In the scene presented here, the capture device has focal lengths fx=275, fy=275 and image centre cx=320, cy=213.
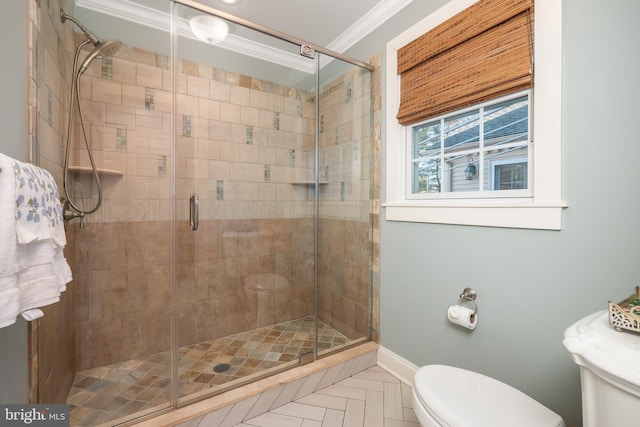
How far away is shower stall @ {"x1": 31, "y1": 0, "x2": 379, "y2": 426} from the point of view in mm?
1501

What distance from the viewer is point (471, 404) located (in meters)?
0.98

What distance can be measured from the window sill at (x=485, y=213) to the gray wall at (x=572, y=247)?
4 centimetres

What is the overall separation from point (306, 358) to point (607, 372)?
1544 mm

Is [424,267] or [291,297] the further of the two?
[291,297]

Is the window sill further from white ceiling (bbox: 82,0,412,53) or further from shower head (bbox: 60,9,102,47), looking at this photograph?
shower head (bbox: 60,9,102,47)

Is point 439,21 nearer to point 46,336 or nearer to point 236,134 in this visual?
point 236,134

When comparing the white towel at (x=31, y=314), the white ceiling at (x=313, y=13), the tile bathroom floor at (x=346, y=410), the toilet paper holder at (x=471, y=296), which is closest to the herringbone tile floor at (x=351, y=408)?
the tile bathroom floor at (x=346, y=410)

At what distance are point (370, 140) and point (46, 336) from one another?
6.87ft

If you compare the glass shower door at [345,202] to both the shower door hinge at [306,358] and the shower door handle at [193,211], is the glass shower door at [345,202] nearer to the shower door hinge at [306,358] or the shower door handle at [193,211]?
the shower door hinge at [306,358]

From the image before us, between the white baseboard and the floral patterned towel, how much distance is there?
1.91 m

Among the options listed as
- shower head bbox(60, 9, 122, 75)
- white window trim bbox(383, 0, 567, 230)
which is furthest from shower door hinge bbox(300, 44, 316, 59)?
shower head bbox(60, 9, 122, 75)

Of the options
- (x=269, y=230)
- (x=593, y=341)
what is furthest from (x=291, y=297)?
(x=593, y=341)

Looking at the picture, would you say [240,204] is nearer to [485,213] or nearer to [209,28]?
[209,28]

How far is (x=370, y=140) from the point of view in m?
2.06
